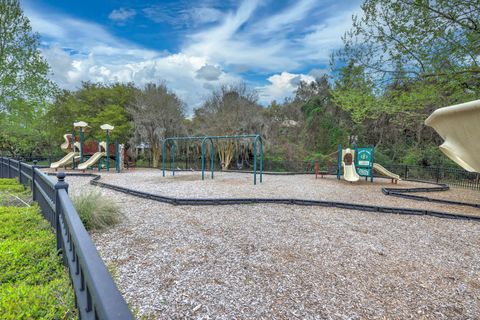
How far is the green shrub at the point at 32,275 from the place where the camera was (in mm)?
1453

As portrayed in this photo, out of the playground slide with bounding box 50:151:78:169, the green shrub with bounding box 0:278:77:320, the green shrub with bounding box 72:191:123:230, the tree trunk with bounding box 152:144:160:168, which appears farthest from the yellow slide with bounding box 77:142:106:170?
the green shrub with bounding box 0:278:77:320

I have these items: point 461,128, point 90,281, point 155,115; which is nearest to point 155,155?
point 155,115

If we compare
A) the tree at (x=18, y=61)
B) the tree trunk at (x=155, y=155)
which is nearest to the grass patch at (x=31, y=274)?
the tree at (x=18, y=61)

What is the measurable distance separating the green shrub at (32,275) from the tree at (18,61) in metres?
13.9

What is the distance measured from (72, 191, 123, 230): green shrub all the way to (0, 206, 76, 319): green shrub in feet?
2.24

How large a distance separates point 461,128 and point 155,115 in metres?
A: 17.4

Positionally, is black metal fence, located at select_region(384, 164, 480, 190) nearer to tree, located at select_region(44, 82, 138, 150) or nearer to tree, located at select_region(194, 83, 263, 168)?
tree, located at select_region(194, 83, 263, 168)

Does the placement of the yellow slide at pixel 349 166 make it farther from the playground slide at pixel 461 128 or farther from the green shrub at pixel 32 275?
the green shrub at pixel 32 275

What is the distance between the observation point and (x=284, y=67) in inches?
862

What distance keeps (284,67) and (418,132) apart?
1182cm

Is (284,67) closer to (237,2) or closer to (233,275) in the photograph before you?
(237,2)

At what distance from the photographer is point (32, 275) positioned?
193cm

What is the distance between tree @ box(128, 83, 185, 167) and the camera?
1745 centimetres

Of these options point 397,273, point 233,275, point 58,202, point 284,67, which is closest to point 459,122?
point 397,273
